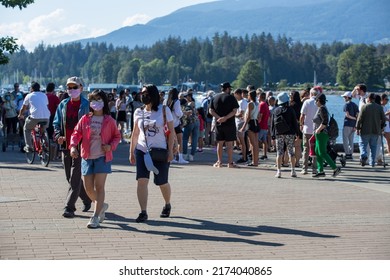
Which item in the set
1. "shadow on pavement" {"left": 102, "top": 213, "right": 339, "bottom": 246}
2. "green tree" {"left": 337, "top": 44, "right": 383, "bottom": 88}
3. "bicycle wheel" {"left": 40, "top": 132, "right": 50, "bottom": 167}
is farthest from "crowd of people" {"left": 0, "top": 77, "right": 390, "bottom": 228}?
"green tree" {"left": 337, "top": 44, "right": 383, "bottom": 88}

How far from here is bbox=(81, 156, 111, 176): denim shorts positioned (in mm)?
10250

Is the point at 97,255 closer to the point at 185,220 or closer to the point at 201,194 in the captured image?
the point at 185,220

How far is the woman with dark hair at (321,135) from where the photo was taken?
53.6 ft

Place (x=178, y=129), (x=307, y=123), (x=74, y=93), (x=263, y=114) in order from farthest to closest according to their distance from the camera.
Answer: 1. (x=263, y=114)
2. (x=178, y=129)
3. (x=307, y=123)
4. (x=74, y=93)

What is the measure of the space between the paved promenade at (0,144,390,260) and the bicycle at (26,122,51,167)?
1.50 metres

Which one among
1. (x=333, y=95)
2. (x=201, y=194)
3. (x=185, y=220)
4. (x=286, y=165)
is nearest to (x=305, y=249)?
(x=185, y=220)

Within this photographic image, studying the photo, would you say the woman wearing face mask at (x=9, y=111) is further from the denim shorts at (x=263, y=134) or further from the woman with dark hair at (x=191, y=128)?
the denim shorts at (x=263, y=134)

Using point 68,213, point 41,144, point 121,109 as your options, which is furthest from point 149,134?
point 121,109

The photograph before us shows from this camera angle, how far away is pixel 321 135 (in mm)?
16656

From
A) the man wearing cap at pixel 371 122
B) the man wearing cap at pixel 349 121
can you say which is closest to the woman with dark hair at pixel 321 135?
the man wearing cap at pixel 371 122

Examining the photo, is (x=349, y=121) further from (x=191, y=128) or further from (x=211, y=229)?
(x=211, y=229)

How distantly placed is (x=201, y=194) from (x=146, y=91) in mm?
3432

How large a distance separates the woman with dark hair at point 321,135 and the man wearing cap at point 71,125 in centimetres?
619

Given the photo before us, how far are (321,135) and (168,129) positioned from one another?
253 inches
